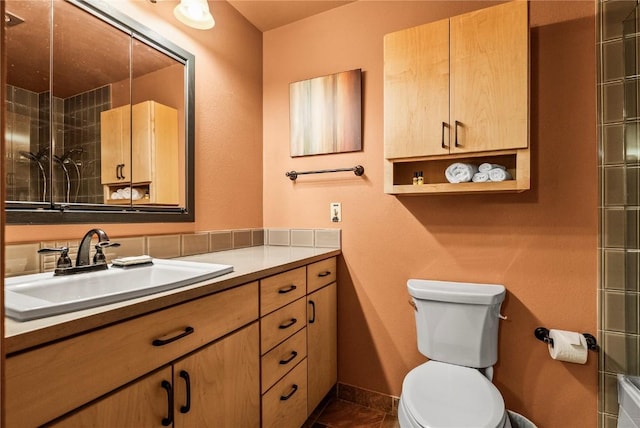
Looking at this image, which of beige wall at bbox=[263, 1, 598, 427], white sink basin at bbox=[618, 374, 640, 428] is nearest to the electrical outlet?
beige wall at bbox=[263, 1, 598, 427]

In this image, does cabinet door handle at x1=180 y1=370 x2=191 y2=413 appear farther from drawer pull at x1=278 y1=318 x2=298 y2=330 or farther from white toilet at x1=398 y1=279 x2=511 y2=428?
white toilet at x1=398 y1=279 x2=511 y2=428

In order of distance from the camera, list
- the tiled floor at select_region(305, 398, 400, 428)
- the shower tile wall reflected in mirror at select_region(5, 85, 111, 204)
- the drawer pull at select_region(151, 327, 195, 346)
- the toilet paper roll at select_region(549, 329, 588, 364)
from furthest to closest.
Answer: the tiled floor at select_region(305, 398, 400, 428) < the toilet paper roll at select_region(549, 329, 588, 364) < the shower tile wall reflected in mirror at select_region(5, 85, 111, 204) < the drawer pull at select_region(151, 327, 195, 346)

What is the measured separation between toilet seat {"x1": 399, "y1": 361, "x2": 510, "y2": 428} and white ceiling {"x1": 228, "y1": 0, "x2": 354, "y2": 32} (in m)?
2.14

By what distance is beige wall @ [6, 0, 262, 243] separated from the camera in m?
1.60

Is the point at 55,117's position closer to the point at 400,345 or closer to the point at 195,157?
the point at 195,157

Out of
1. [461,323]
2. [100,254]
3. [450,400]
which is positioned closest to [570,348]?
[461,323]

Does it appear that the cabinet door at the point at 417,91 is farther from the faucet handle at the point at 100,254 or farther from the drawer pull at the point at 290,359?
the faucet handle at the point at 100,254

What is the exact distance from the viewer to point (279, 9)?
201 centimetres

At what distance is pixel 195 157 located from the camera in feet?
5.65

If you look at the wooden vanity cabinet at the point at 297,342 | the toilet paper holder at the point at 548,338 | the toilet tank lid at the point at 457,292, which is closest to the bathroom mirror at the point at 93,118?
the wooden vanity cabinet at the point at 297,342

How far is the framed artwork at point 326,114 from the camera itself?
1.92 metres

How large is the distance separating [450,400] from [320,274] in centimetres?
84

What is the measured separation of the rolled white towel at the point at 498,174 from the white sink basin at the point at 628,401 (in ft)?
→ 3.33

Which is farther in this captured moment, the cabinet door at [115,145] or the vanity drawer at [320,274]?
the vanity drawer at [320,274]
